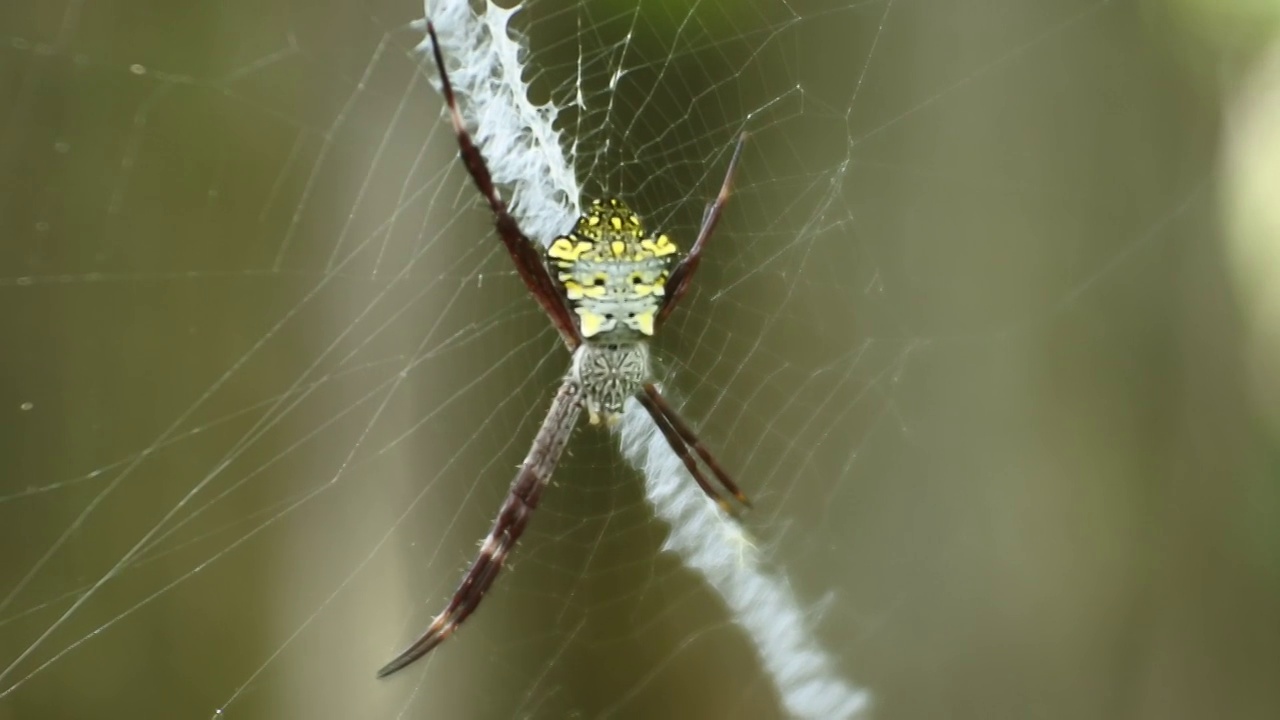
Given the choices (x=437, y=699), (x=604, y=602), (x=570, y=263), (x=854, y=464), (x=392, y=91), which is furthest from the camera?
(x=854, y=464)

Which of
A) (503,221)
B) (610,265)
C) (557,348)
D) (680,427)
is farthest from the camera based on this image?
(557,348)

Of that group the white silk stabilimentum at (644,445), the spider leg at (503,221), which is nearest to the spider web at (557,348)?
the white silk stabilimentum at (644,445)

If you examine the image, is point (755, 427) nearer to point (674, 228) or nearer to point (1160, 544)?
point (674, 228)

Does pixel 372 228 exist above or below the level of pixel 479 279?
above

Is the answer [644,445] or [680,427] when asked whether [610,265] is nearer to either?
[680,427]

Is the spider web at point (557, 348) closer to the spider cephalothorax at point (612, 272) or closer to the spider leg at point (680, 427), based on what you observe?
the spider leg at point (680, 427)

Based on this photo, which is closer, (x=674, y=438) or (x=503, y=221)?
(x=503, y=221)

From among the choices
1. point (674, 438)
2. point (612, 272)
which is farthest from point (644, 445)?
point (612, 272)

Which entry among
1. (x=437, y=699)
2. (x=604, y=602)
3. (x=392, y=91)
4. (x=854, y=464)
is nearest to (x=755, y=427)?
(x=854, y=464)
